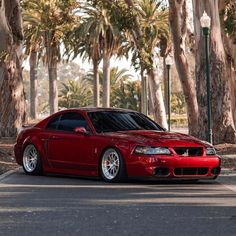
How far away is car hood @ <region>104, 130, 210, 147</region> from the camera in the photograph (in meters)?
14.0

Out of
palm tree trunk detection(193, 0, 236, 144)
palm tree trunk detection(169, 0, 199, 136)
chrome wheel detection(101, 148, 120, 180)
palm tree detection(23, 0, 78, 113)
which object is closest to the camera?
chrome wheel detection(101, 148, 120, 180)

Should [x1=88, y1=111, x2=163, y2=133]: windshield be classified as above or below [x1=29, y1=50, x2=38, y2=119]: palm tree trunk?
below

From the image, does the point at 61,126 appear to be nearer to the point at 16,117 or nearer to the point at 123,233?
the point at 123,233

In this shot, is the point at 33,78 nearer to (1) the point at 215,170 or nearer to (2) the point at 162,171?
(1) the point at 215,170

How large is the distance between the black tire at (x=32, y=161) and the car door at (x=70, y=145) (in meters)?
0.42

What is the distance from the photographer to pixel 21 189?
13.2 meters

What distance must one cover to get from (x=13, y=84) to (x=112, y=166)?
18.0m

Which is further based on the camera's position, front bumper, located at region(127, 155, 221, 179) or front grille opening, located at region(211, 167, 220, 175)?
front grille opening, located at region(211, 167, 220, 175)

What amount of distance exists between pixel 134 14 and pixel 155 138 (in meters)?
21.9

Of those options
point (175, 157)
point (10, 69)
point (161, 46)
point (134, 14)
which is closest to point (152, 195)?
point (175, 157)

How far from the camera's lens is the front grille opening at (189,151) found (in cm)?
1409

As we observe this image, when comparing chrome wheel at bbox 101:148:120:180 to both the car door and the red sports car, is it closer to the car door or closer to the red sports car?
the red sports car

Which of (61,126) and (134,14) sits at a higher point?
(134,14)

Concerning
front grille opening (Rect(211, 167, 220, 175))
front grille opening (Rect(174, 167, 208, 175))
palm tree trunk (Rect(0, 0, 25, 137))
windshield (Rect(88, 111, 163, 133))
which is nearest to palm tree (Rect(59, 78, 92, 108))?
palm tree trunk (Rect(0, 0, 25, 137))
